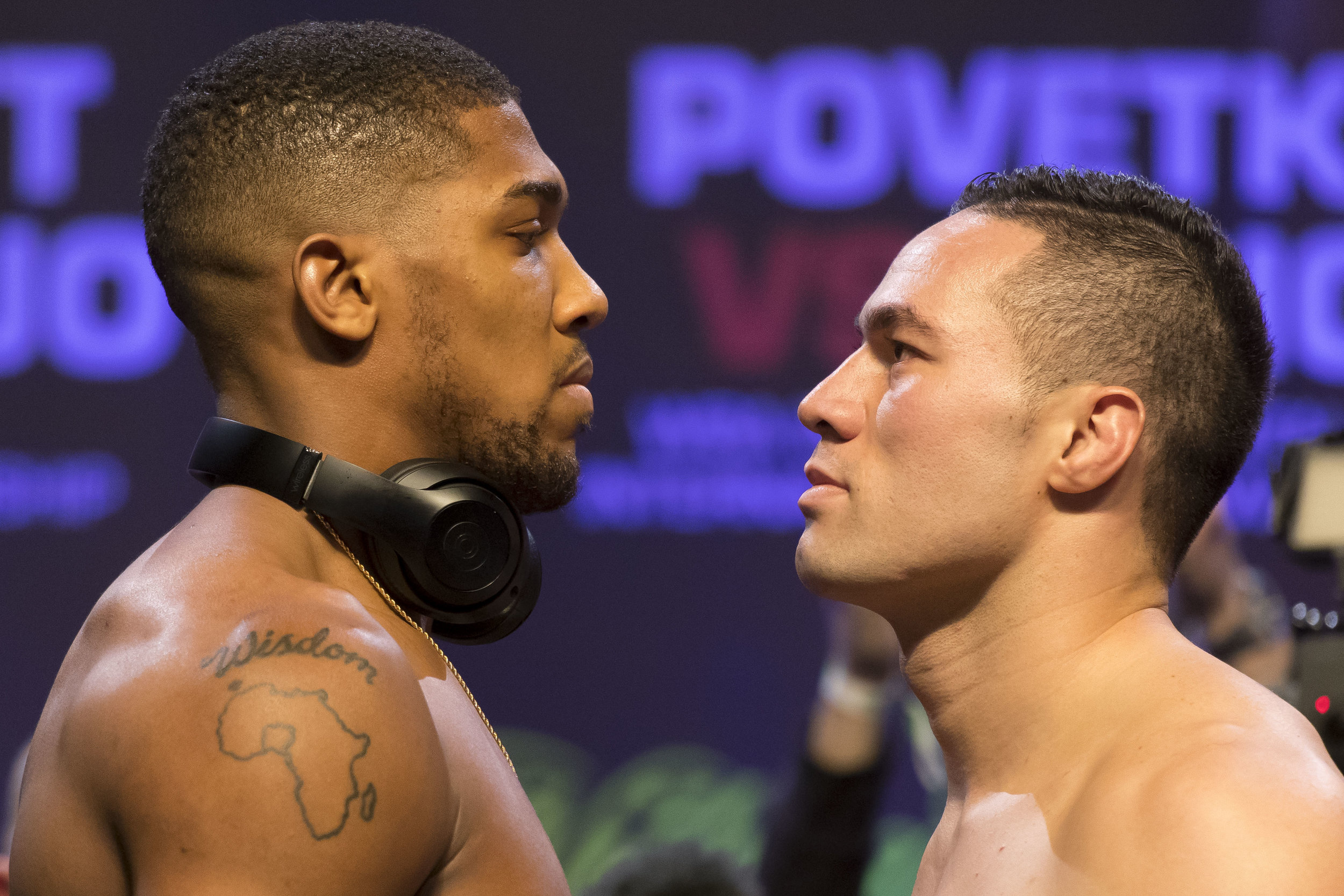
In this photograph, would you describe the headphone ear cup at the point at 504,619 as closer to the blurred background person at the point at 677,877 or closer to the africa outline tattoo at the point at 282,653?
the africa outline tattoo at the point at 282,653

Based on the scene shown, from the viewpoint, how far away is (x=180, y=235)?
57.6 inches

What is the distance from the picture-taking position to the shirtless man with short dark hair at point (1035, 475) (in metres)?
1.42

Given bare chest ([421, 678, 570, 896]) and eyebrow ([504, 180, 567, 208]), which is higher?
eyebrow ([504, 180, 567, 208])

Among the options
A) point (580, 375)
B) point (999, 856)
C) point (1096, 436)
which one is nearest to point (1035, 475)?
point (1096, 436)

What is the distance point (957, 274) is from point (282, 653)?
0.90 metres

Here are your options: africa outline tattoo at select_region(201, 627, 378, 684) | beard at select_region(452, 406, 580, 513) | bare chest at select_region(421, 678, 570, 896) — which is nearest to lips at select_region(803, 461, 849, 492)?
beard at select_region(452, 406, 580, 513)

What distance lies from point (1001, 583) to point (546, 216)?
71 cm

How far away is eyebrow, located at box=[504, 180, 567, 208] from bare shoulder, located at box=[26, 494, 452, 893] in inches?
21.7

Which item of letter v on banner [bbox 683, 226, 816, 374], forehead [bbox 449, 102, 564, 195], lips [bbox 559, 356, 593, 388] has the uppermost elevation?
forehead [bbox 449, 102, 564, 195]

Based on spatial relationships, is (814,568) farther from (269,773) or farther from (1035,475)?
(269,773)

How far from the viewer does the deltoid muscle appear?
1104 mm

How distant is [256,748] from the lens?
1.11 meters

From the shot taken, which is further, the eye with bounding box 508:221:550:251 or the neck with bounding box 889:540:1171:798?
the eye with bounding box 508:221:550:251

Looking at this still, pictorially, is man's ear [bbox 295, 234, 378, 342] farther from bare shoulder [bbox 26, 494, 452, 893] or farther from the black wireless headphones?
bare shoulder [bbox 26, 494, 452, 893]
